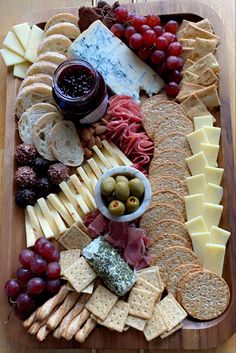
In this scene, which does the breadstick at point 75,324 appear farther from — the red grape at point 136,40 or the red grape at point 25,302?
the red grape at point 136,40

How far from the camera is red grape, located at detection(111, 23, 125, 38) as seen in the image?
2070mm

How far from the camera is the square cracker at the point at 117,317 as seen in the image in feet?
5.67

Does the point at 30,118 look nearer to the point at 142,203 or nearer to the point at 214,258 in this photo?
the point at 142,203

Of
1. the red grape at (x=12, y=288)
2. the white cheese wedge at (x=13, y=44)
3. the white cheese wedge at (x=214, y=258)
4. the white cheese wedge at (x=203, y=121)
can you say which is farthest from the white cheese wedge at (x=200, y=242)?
the white cheese wedge at (x=13, y=44)

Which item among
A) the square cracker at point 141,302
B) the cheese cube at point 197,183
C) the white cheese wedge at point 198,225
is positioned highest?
the cheese cube at point 197,183

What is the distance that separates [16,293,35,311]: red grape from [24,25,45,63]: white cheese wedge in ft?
2.94

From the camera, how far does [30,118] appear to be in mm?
1996

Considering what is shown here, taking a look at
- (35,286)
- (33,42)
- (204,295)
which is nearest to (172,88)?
(33,42)

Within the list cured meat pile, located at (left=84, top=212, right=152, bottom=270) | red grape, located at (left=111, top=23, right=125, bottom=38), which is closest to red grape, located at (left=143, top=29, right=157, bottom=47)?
red grape, located at (left=111, top=23, right=125, bottom=38)

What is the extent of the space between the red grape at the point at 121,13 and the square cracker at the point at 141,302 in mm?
1011

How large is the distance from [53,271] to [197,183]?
571 millimetres

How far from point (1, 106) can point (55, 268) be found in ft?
2.39

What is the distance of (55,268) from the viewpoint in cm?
178

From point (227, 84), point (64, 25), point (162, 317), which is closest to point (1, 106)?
point (64, 25)
